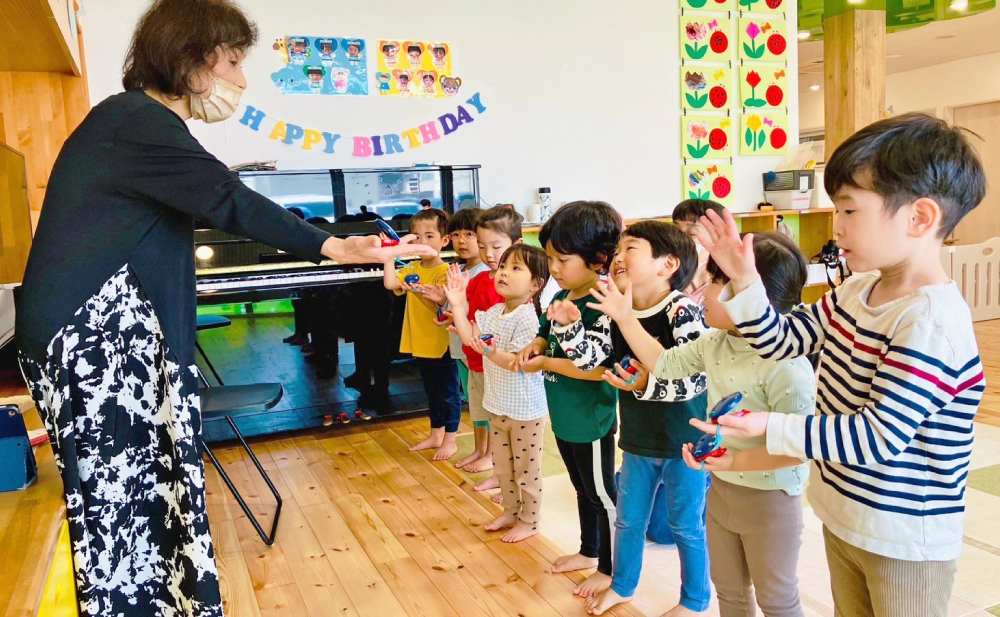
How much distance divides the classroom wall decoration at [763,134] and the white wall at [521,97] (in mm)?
68

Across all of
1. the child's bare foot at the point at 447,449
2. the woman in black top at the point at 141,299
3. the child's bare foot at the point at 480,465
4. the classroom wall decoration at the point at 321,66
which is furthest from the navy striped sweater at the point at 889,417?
the classroom wall decoration at the point at 321,66

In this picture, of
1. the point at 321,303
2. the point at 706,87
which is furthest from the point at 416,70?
the point at 706,87

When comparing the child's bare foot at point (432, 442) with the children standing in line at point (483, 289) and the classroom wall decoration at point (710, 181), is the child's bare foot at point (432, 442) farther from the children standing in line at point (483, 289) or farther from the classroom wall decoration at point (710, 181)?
the classroom wall decoration at point (710, 181)

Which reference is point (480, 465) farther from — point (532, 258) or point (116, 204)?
point (116, 204)

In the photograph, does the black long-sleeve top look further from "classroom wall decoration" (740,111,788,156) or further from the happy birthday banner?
"classroom wall decoration" (740,111,788,156)

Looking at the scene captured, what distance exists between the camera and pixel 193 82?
1.32 m

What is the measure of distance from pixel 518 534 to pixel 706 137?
10.8 ft

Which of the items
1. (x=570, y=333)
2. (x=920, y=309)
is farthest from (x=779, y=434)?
(x=570, y=333)

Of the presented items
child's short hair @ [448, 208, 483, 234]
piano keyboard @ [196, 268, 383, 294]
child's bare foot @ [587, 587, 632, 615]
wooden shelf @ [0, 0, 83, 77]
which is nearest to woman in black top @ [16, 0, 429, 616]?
wooden shelf @ [0, 0, 83, 77]

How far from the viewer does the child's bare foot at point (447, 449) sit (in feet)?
10.6

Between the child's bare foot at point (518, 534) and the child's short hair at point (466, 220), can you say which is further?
the child's short hair at point (466, 220)

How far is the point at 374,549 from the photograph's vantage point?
239 centimetres

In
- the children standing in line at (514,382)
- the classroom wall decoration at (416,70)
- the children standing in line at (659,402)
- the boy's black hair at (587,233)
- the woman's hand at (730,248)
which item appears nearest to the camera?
the woman's hand at (730,248)

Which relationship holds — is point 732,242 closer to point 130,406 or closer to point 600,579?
Answer: point 130,406
